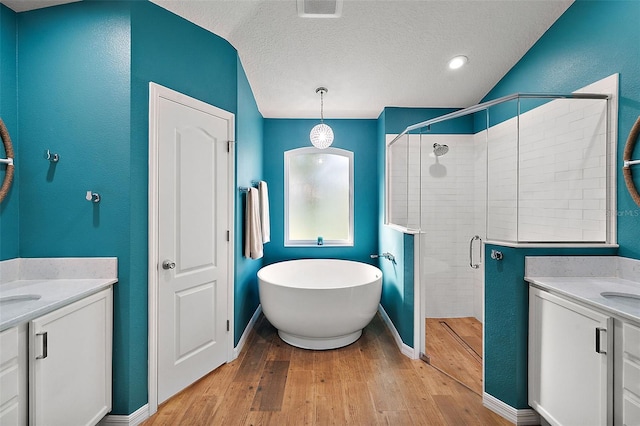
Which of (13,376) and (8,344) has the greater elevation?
(8,344)

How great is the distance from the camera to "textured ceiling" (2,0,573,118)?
199 cm

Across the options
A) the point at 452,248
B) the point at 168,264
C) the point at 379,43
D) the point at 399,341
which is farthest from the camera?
the point at 399,341

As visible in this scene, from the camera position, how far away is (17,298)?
1390 mm

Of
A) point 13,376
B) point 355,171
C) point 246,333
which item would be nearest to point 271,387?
point 246,333

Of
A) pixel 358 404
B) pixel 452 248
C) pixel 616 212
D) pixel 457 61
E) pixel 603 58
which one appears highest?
pixel 457 61

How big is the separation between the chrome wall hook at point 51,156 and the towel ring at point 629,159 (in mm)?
3436

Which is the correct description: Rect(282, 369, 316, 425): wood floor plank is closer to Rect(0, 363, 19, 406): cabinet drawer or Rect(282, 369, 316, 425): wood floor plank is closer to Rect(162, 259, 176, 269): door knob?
Rect(162, 259, 176, 269): door knob

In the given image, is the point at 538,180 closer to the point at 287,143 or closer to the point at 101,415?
the point at 287,143

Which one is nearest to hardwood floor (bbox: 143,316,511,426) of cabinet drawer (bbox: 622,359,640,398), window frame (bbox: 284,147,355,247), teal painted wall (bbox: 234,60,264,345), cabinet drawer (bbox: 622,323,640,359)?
teal painted wall (bbox: 234,60,264,345)

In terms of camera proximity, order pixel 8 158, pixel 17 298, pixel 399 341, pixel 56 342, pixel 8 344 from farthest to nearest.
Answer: pixel 399 341, pixel 8 158, pixel 17 298, pixel 56 342, pixel 8 344

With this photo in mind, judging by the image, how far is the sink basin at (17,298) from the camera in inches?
53.7

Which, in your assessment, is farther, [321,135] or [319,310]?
[321,135]

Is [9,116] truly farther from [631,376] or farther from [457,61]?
[631,376]

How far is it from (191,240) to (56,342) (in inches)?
34.6
